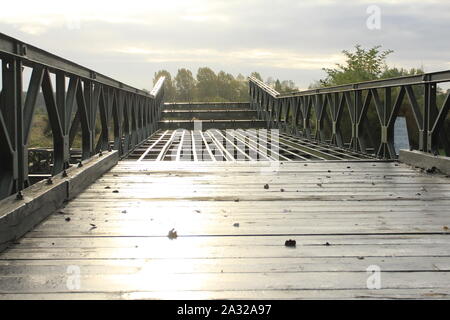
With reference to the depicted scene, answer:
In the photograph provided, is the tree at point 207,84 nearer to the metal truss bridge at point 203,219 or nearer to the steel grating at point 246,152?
the steel grating at point 246,152

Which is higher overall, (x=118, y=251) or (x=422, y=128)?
(x=422, y=128)

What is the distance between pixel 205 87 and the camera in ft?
113

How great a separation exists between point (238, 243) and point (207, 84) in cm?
3219

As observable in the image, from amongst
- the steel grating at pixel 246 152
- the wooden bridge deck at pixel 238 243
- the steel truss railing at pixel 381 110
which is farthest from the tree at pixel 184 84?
the wooden bridge deck at pixel 238 243

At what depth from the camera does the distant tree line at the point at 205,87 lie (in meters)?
32.8

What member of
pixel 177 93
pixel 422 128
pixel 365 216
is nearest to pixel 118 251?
pixel 365 216

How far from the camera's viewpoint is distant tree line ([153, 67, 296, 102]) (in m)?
32.8

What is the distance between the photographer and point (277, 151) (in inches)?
347

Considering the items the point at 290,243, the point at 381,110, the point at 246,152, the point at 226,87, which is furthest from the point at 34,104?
the point at 226,87

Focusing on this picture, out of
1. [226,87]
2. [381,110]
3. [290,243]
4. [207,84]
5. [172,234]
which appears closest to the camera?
[290,243]

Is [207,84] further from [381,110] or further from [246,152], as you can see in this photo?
[381,110]

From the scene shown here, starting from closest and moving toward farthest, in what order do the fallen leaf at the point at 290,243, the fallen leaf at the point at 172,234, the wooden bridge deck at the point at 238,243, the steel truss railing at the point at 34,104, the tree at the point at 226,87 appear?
the wooden bridge deck at the point at 238,243 → the fallen leaf at the point at 290,243 → the fallen leaf at the point at 172,234 → the steel truss railing at the point at 34,104 → the tree at the point at 226,87
